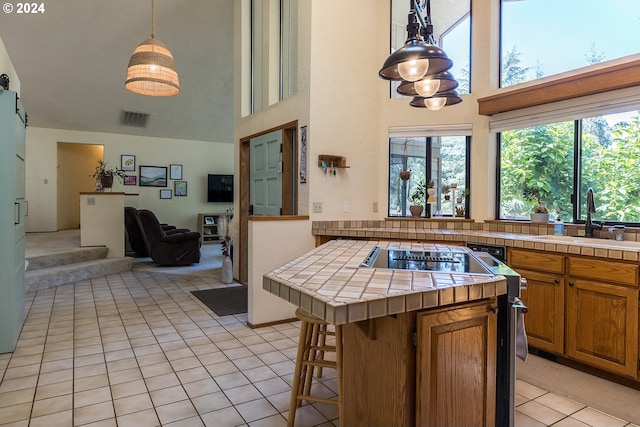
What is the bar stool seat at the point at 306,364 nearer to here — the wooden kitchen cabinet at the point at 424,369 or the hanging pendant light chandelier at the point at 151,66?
the wooden kitchen cabinet at the point at 424,369

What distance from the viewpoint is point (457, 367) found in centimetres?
145

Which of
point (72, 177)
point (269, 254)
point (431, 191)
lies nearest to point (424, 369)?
point (269, 254)

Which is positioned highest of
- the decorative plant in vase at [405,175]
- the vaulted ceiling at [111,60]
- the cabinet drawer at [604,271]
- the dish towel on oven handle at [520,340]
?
the vaulted ceiling at [111,60]

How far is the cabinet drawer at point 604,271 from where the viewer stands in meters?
2.38

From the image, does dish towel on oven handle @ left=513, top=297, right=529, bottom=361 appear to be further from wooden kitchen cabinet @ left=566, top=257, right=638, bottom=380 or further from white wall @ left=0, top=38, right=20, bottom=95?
white wall @ left=0, top=38, right=20, bottom=95

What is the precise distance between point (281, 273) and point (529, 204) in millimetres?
3208

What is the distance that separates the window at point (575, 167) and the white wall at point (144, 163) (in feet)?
25.4

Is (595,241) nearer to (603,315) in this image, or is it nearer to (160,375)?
(603,315)

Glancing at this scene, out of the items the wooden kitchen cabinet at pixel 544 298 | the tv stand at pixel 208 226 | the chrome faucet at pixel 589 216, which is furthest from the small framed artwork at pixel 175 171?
the chrome faucet at pixel 589 216

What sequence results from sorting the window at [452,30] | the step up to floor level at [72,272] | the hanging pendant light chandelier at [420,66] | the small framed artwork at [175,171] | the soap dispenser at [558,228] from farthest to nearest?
the small framed artwork at [175,171]
the step up to floor level at [72,272]
the window at [452,30]
the soap dispenser at [558,228]
the hanging pendant light chandelier at [420,66]

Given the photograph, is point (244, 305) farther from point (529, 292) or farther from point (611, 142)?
point (611, 142)

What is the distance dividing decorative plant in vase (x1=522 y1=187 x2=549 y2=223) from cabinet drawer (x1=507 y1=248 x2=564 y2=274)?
0.78 meters

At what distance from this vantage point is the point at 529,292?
9.57 ft

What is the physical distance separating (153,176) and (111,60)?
117 inches
